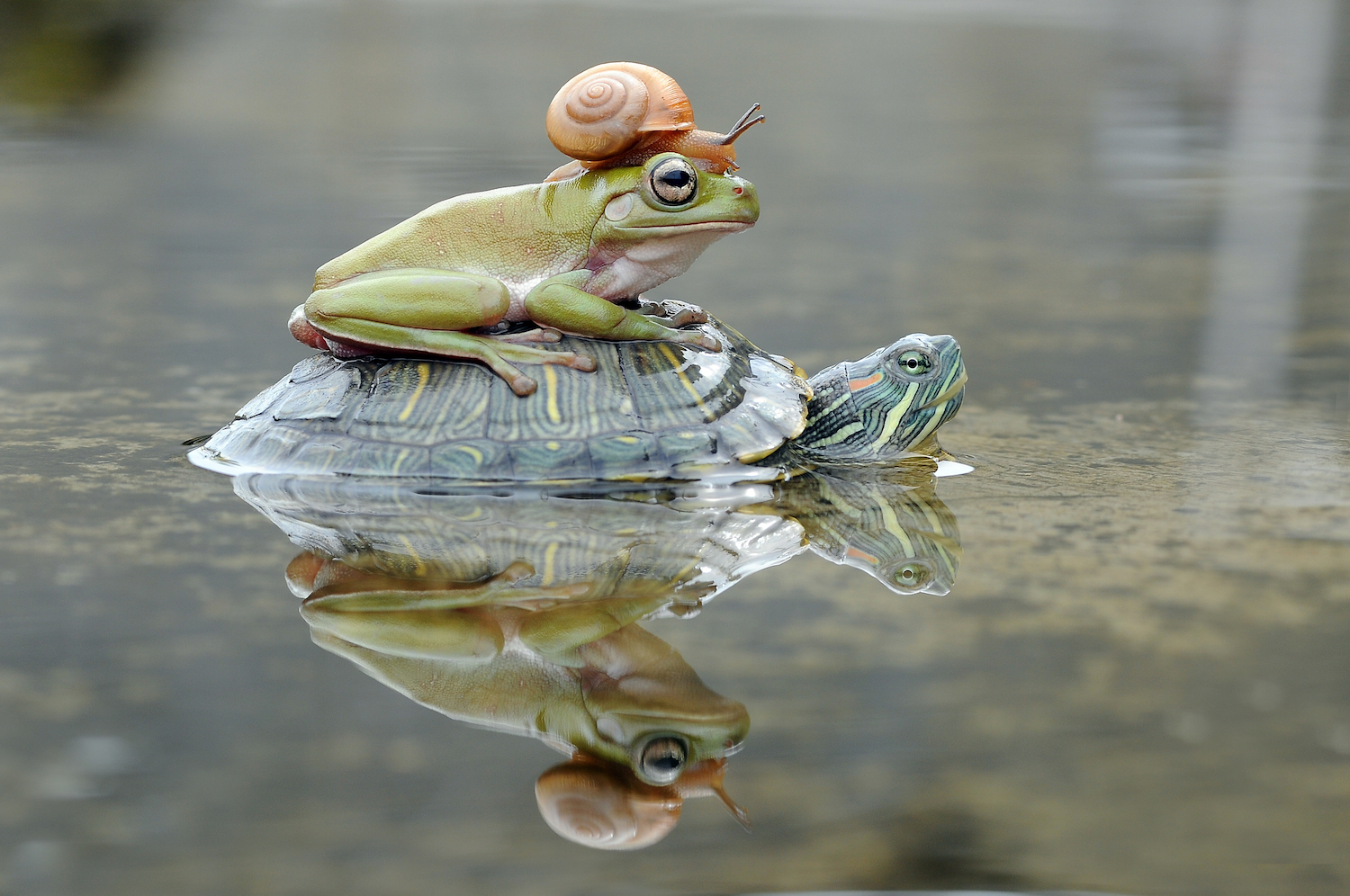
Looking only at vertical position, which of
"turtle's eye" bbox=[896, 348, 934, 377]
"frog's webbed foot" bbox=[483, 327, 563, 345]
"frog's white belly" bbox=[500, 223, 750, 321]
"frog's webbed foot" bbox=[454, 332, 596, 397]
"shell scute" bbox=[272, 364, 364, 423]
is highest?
"frog's white belly" bbox=[500, 223, 750, 321]

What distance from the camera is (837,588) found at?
11.5ft

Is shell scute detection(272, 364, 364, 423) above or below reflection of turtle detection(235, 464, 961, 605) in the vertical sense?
above

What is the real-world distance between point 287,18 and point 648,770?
23691 millimetres

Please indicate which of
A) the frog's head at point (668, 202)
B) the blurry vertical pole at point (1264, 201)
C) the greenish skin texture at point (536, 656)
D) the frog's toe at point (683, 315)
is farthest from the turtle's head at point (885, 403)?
the blurry vertical pole at point (1264, 201)

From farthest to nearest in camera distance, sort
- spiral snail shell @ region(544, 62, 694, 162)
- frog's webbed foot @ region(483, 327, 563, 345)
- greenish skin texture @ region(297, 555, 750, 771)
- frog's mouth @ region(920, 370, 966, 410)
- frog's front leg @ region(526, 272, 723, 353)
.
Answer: frog's mouth @ region(920, 370, 966, 410) < frog's webbed foot @ region(483, 327, 563, 345) < frog's front leg @ region(526, 272, 723, 353) < spiral snail shell @ region(544, 62, 694, 162) < greenish skin texture @ region(297, 555, 750, 771)

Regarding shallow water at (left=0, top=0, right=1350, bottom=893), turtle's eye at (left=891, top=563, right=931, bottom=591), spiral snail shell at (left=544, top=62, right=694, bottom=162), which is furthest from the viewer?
spiral snail shell at (left=544, top=62, right=694, bottom=162)

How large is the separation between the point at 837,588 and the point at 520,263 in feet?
4.83

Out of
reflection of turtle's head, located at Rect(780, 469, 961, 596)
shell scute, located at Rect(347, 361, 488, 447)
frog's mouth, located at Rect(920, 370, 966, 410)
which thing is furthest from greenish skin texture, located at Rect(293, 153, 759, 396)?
frog's mouth, located at Rect(920, 370, 966, 410)

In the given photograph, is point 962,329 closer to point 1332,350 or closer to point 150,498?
point 1332,350

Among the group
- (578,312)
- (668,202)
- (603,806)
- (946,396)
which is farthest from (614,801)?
(946,396)

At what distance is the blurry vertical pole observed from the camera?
6602mm

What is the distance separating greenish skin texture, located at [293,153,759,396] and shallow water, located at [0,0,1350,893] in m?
0.79

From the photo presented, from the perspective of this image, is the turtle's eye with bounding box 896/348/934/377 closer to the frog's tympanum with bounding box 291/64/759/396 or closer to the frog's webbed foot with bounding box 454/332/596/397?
the frog's tympanum with bounding box 291/64/759/396

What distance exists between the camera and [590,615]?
10.7ft
